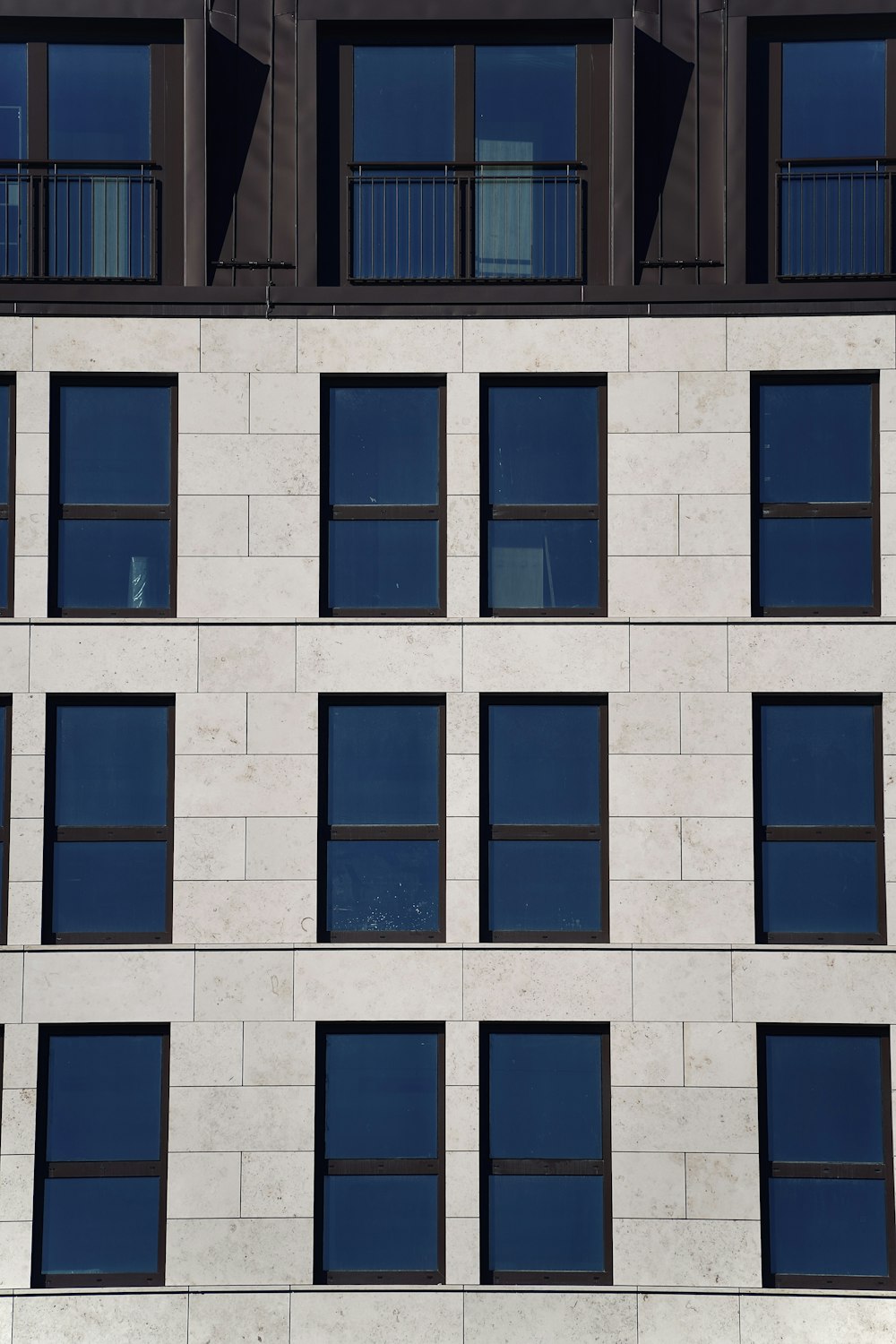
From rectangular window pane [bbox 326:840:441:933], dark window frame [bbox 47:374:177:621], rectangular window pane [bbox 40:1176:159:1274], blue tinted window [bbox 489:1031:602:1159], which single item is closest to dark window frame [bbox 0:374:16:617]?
dark window frame [bbox 47:374:177:621]

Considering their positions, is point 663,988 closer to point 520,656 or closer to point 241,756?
point 520,656

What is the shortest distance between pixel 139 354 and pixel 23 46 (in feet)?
13.3

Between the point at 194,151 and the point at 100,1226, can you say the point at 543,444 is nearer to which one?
the point at 194,151

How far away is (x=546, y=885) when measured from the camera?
593 inches

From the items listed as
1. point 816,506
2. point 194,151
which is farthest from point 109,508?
point 816,506

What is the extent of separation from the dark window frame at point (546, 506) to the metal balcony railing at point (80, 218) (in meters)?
4.24

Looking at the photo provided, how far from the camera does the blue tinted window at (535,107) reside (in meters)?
15.7

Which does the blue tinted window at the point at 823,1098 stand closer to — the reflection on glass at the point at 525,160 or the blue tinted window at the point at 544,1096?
the blue tinted window at the point at 544,1096

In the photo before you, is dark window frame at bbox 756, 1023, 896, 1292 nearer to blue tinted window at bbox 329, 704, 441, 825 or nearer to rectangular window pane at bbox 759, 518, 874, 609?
blue tinted window at bbox 329, 704, 441, 825

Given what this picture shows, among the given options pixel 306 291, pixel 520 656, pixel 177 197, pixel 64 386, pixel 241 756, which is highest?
pixel 177 197

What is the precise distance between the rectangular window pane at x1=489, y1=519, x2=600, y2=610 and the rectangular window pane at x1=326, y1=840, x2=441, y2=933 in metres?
3.02

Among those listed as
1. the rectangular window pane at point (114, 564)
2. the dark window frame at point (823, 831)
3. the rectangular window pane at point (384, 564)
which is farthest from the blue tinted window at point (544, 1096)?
A: the rectangular window pane at point (114, 564)

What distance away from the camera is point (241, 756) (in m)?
14.9

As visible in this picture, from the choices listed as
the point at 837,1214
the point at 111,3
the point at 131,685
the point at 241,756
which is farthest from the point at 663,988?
the point at 111,3
